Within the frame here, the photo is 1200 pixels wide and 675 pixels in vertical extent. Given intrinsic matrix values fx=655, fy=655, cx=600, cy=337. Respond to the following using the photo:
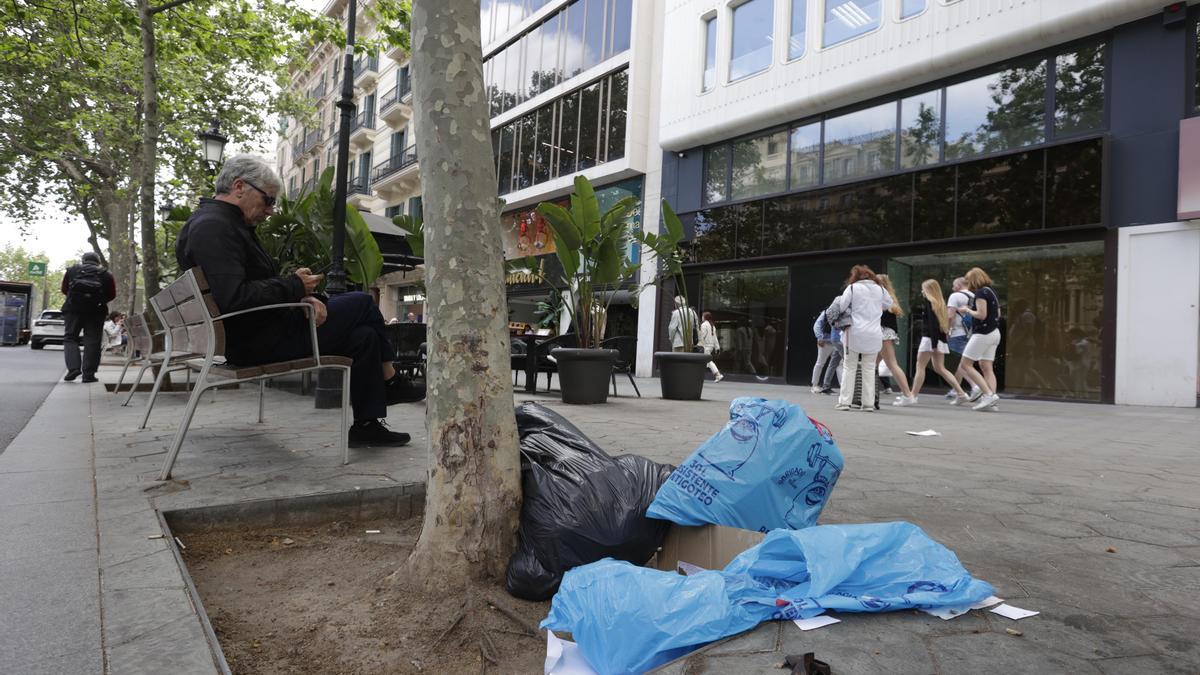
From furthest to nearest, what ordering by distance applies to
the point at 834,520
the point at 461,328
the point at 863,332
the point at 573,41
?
the point at 573,41 < the point at 863,332 < the point at 834,520 < the point at 461,328

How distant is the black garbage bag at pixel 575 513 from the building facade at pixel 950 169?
11.1 metres

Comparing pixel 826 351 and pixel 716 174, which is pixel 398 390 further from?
pixel 716 174

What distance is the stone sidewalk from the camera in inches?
54.8

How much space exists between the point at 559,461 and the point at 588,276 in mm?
5020

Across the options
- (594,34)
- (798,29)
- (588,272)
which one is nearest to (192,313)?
(588,272)

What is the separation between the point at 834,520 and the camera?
264cm

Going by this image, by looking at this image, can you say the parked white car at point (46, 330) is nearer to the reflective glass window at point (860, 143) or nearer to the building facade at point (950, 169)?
the building facade at point (950, 169)

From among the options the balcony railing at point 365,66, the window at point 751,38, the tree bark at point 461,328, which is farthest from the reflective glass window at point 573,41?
the tree bark at point 461,328

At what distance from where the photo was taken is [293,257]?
849 cm

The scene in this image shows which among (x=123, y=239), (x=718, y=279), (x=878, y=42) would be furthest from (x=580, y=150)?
(x=123, y=239)

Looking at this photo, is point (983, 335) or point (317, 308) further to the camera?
point (983, 335)

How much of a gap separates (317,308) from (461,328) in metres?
1.53

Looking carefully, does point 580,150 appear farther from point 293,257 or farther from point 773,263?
point 293,257

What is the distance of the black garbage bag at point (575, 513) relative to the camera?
1964 millimetres
